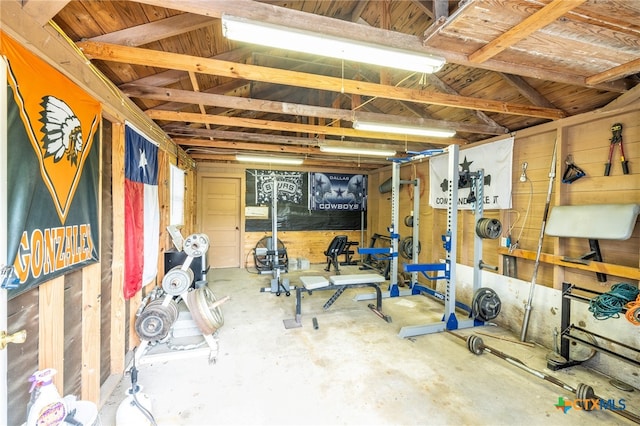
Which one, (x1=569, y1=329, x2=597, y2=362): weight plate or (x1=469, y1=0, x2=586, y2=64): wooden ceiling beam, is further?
(x1=569, y1=329, x2=597, y2=362): weight plate

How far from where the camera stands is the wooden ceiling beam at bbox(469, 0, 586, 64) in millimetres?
1372

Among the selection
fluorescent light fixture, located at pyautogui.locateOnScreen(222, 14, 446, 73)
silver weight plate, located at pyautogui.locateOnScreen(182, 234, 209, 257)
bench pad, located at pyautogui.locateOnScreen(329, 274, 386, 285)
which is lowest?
bench pad, located at pyautogui.locateOnScreen(329, 274, 386, 285)

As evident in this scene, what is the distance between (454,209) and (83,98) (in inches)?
147

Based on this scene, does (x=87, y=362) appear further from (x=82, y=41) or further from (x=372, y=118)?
(x=372, y=118)

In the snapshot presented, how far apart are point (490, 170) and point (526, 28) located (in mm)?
2716

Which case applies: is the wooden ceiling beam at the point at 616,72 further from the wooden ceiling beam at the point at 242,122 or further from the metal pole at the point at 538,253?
the wooden ceiling beam at the point at 242,122

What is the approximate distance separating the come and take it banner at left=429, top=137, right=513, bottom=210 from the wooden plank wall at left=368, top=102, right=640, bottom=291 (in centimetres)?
11

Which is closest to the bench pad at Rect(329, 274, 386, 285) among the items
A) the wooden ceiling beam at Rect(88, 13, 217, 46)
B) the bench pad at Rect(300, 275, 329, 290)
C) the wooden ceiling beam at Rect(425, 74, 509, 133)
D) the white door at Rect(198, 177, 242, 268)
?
the bench pad at Rect(300, 275, 329, 290)

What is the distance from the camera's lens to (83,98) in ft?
5.76

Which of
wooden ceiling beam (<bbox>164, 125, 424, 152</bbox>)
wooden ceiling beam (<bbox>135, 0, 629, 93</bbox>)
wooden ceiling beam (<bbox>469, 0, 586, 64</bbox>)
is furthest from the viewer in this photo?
wooden ceiling beam (<bbox>164, 125, 424, 152</bbox>)

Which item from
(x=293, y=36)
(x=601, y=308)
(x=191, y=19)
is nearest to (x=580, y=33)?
(x=293, y=36)

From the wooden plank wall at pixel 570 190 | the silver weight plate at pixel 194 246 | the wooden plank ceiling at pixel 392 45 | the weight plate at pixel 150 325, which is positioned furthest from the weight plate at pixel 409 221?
the weight plate at pixel 150 325

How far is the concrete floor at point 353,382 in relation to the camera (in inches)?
79.6

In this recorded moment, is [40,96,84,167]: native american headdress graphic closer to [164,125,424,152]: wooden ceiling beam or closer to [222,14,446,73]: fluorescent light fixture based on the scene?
[222,14,446,73]: fluorescent light fixture
